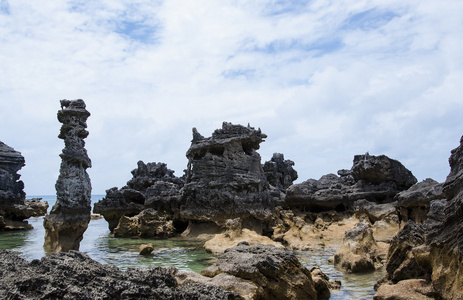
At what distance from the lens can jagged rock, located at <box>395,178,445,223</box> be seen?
478 inches

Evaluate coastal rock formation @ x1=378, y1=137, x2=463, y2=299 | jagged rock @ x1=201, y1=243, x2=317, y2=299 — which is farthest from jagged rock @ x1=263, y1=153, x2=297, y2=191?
coastal rock formation @ x1=378, y1=137, x2=463, y2=299

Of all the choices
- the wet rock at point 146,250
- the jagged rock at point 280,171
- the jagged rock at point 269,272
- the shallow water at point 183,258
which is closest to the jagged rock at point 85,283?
the jagged rock at point 269,272

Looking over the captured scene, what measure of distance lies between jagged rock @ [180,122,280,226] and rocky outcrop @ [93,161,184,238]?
1364mm

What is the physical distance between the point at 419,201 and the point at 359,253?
12.2 feet

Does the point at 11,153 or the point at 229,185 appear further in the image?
the point at 11,153

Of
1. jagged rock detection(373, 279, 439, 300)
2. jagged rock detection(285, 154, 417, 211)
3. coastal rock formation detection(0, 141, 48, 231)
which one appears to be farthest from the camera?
coastal rock formation detection(0, 141, 48, 231)

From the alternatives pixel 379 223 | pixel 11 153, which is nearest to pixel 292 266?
pixel 379 223

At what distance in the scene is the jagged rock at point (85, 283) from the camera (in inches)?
170

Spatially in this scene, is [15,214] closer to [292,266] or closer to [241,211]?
[241,211]

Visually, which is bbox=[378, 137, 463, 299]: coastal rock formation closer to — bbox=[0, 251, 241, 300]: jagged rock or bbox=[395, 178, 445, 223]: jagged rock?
bbox=[0, 251, 241, 300]: jagged rock

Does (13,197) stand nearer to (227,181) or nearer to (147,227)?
(147,227)

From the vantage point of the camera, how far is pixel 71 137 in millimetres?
11758

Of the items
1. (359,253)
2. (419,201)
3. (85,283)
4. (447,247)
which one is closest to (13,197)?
(359,253)

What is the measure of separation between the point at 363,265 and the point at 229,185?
9302 mm
